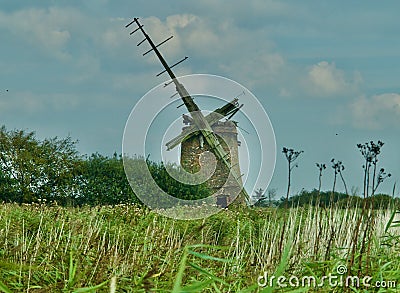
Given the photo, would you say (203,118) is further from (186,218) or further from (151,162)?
(186,218)

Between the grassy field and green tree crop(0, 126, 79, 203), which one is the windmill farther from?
the grassy field

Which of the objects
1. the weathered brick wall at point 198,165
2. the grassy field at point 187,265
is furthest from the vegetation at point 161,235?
the weathered brick wall at point 198,165

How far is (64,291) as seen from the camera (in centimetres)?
301

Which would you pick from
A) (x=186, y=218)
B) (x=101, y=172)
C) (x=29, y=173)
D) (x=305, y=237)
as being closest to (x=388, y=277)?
(x=305, y=237)

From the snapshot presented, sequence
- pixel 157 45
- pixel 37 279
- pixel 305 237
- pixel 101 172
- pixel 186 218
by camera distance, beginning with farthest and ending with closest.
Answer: pixel 101 172 → pixel 157 45 → pixel 186 218 → pixel 305 237 → pixel 37 279

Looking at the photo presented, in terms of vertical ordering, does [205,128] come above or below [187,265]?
above

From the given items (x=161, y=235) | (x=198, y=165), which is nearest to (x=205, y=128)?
(x=198, y=165)

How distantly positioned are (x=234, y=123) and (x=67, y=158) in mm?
6289
